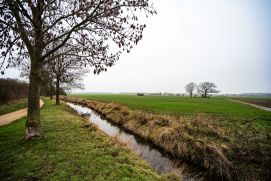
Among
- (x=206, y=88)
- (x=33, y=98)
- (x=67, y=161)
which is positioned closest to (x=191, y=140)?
(x=67, y=161)

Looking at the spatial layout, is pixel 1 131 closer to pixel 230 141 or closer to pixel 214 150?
pixel 214 150

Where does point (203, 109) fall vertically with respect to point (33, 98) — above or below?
below

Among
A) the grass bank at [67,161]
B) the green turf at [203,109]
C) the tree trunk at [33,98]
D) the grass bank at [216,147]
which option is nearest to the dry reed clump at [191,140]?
the grass bank at [216,147]

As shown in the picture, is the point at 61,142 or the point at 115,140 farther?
the point at 115,140

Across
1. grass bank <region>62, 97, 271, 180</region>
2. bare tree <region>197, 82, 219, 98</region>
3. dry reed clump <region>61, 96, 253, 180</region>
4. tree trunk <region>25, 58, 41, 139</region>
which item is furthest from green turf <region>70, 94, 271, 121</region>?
bare tree <region>197, 82, 219, 98</region>

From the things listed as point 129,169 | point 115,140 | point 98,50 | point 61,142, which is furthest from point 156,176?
point 98,50

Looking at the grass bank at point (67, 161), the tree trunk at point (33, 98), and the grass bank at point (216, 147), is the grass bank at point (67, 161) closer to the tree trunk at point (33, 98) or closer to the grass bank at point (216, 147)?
the tree trunk at point (33, 98)

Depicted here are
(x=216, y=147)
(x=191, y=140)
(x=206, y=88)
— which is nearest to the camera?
(x=216, y=147)

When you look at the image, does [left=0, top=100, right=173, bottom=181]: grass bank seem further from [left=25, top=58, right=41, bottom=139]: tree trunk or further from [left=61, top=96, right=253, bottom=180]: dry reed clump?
[left=61, top=96, right=253, bottom=180]: dry reed clump

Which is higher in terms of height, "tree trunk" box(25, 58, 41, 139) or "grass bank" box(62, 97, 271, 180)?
"tree trunk" box(25, 58, 41, 139)

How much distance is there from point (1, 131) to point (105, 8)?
10.9 meters

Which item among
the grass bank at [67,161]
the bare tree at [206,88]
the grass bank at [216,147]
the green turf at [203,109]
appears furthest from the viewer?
the bare tree at [206,88]

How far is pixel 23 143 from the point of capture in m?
10.4

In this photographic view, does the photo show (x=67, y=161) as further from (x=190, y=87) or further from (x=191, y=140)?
(x=190, y=87)
